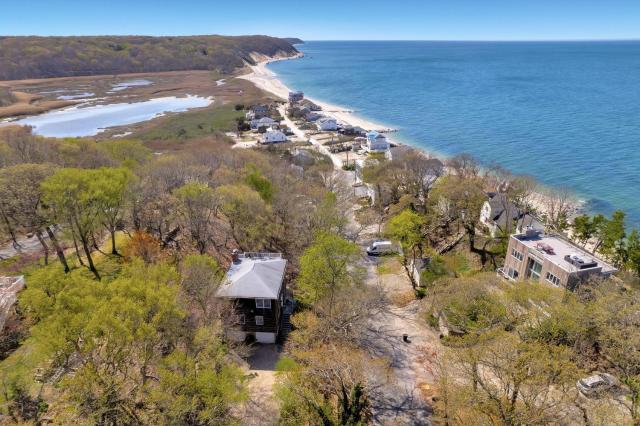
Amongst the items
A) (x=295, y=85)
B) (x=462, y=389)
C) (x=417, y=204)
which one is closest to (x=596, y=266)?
(x=462, y=389)

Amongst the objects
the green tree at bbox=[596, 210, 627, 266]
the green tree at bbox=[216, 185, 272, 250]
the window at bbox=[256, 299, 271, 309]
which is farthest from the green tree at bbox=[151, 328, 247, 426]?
the green tree at bbox=[596, 210, 627, 266]

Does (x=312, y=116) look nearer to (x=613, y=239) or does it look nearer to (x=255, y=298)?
(x=613, y=239)

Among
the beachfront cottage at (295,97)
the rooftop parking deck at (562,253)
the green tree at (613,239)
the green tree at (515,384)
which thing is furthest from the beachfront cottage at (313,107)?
the green tree at (515,384)

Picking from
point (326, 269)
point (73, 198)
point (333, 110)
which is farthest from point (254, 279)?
point (333, 110)

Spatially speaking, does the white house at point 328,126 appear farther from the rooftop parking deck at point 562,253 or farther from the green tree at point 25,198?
the green tree at point 25,198

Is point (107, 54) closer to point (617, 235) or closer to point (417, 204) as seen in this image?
point (417, 204)

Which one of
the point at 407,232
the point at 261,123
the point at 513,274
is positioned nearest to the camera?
the point at 513,274

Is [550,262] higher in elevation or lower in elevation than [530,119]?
lower
